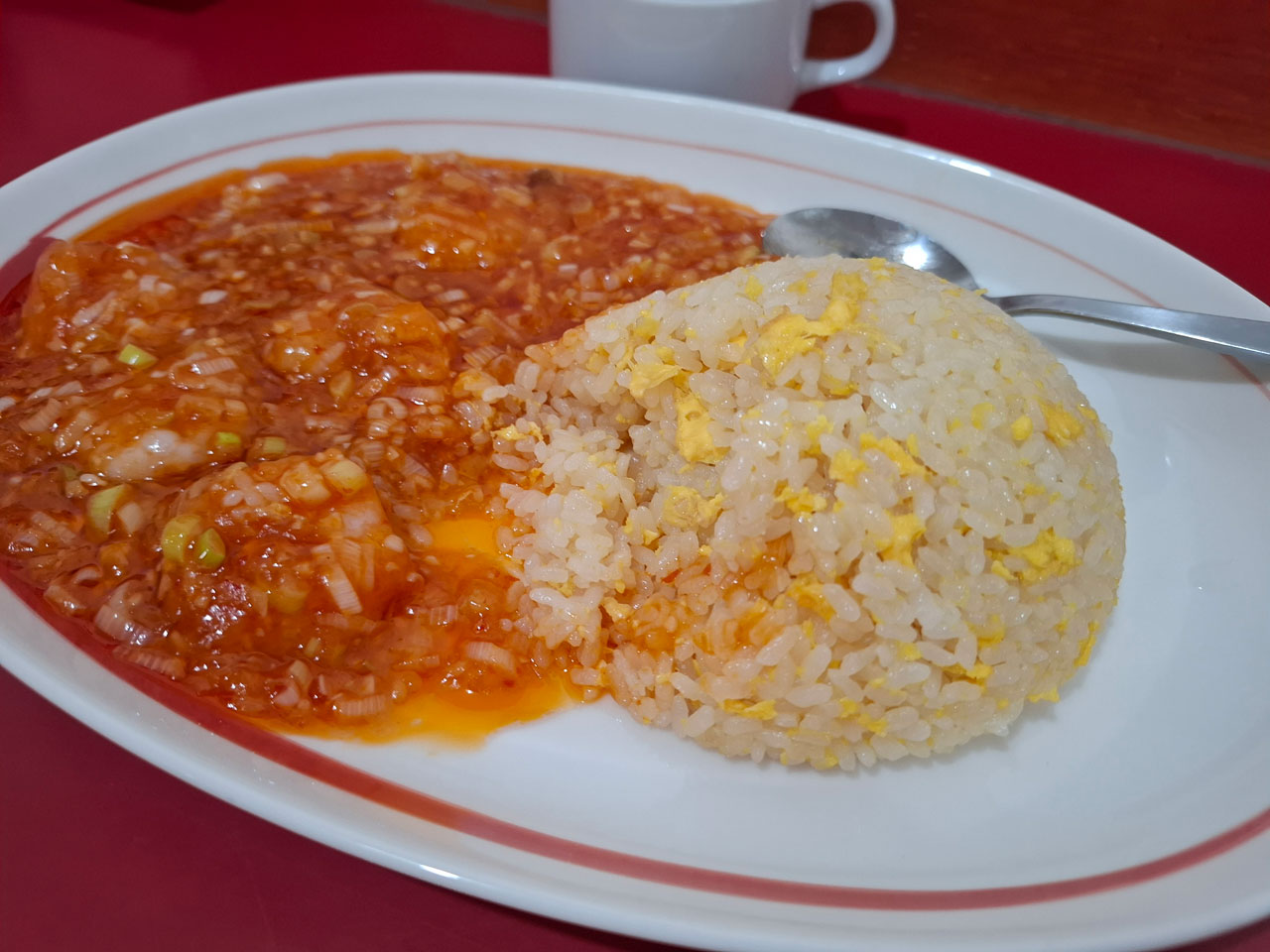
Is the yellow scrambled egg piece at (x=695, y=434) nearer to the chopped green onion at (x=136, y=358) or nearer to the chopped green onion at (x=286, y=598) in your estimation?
the chopped green onion at (x=286, y=598)

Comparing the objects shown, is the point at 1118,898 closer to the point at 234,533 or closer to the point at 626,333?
the point at 626,333

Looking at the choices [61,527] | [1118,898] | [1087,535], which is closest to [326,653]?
[61,527]

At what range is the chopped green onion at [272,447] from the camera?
73.1 inches

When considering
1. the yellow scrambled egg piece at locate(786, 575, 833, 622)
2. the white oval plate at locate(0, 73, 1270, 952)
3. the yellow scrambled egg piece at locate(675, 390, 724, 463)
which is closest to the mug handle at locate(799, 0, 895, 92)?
the white oval plate at locate(0, 73, 1270, 952)

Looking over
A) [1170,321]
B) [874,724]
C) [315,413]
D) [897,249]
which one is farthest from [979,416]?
[315,413]

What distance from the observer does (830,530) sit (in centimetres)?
158

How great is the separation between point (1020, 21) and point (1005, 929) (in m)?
3.23

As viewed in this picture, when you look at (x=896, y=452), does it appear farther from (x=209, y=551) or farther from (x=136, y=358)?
(x=136, y=358)

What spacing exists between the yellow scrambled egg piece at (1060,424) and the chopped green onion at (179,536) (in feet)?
5.22

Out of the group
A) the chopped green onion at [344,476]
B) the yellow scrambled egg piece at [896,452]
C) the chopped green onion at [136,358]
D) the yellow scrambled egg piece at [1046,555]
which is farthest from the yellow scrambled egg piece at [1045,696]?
the chopped green onion at [136,358]

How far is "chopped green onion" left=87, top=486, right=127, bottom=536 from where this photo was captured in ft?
5.58

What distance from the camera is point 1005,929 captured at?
1.22 m

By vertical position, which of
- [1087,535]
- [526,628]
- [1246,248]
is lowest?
[526,628]

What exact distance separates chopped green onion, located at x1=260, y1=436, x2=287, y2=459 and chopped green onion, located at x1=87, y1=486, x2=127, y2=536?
265 millimetres
